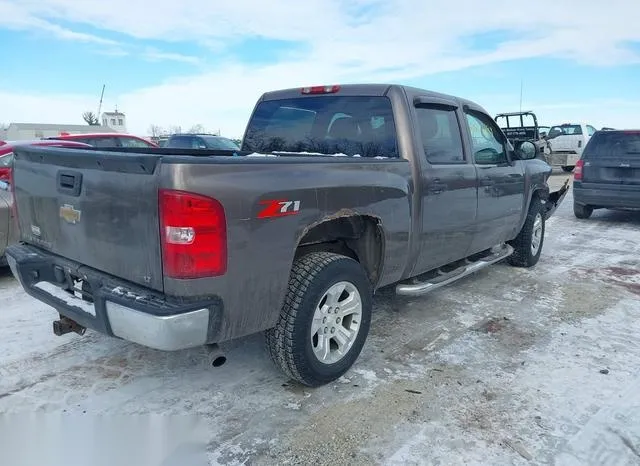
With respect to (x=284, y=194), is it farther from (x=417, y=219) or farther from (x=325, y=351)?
(x=417, y=219)

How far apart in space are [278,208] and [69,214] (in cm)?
124

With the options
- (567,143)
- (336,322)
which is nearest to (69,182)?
(336,322)

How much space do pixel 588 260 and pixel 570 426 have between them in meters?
4.57

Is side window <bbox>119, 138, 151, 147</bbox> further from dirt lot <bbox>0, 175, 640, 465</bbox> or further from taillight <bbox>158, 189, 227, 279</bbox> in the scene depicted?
taillight <bbox>158, 189, 227, 279</bbox>

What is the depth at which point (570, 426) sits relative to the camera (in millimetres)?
2895

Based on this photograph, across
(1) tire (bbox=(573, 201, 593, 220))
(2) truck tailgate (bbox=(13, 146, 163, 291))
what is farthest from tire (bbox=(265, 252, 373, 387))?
(1) tire (bbox=(573, 201, 593, 220))

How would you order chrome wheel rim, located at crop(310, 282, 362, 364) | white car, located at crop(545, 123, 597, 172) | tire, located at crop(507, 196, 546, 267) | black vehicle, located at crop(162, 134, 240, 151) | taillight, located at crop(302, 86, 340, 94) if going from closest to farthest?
chrome wheel rim, located at crop(310, 282, 362, 364) < taillight, located at crop(302, 86, 340, 94) < tire, located at crop(507, 196, 546, 267) < black vehicle, located at crop(162, 134, 240, 151) < white car, located at crop(545, 123, 597, 172)

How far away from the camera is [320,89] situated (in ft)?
14.1

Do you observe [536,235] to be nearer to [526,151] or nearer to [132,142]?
[526,151]

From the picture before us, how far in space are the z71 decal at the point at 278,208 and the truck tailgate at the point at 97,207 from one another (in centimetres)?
54

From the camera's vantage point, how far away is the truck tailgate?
2.52 meters

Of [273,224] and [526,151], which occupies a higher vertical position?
[526,151]

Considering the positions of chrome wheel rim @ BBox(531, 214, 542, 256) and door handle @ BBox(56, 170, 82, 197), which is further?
chrome wheel rim @ BBox(531, 214, 542, 256)

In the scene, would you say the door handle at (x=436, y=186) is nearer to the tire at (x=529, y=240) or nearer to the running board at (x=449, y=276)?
the running board at (x=449, y=276)
